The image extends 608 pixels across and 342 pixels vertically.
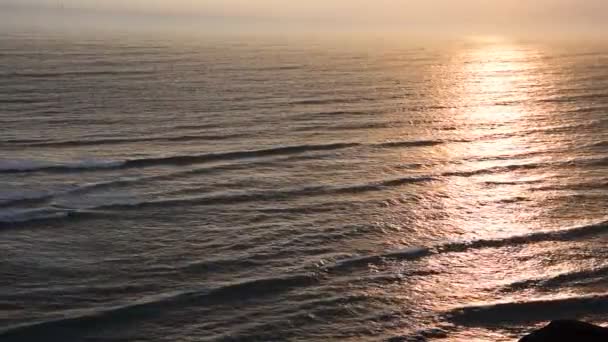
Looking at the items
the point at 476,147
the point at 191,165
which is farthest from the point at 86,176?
the point at 476,147

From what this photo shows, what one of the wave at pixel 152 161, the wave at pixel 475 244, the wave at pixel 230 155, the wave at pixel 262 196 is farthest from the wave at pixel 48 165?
the wave at pixel 475 244

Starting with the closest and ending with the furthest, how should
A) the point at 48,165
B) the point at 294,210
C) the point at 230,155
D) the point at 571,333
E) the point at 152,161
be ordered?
the point at 571,333 < the point at 294,210 < the point at 48,165 < the point at 152,161 < the point at 230,155

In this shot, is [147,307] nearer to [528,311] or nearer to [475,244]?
[528,311]

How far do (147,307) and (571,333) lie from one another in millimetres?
6813

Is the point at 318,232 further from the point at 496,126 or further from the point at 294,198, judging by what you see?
the point at 496,126

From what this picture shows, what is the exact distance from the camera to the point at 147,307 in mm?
12703

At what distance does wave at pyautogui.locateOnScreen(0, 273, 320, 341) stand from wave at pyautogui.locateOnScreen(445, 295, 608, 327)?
278 centimetres

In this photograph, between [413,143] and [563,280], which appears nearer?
[563,280]

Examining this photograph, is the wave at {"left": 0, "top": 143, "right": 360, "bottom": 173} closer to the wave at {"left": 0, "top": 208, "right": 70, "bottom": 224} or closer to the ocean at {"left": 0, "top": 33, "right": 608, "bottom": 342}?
the ocean at {"left": 0, "top": 33, "right": 608, "bottom": 342}

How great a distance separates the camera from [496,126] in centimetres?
2955

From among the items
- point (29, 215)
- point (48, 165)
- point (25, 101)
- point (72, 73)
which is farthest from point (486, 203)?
point (72, 73)

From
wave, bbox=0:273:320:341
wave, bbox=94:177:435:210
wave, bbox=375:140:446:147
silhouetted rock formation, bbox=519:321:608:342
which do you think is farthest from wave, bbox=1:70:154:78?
silhouetted rock formation, bbox=519:321:608:342

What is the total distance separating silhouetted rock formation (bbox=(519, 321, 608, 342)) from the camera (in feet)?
28.4

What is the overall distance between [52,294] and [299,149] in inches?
488
